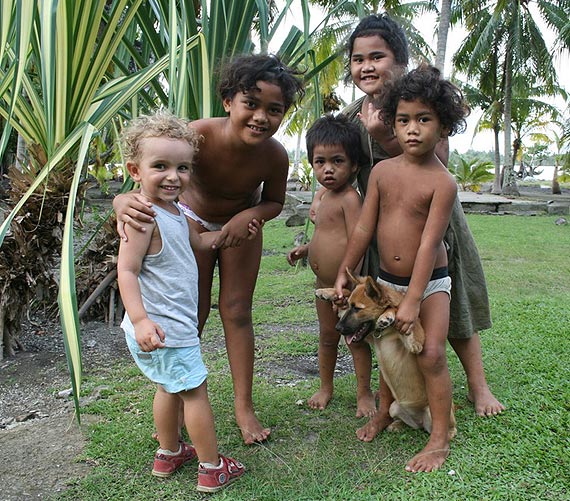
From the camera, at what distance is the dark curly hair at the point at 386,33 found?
2520mm

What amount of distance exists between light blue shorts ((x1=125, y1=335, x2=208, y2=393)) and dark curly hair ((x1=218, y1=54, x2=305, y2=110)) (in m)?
0.99

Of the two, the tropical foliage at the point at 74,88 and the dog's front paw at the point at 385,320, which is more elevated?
the tropical foliage at the point at 74,88

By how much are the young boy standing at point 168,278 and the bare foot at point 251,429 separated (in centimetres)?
34

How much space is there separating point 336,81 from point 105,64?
15226 millimetres

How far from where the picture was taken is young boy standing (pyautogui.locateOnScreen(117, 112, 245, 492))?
79.0 inches

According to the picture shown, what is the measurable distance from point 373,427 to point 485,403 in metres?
0.55

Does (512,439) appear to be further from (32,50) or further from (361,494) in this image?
(32,50)

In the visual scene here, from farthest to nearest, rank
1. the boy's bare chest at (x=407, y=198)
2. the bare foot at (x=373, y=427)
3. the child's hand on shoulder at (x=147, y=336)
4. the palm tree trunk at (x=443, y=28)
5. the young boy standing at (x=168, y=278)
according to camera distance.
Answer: the palm tree trunk at (x=443, y=28) → the bare foot at (x=373, y=427) → the boy's bare chest at (x=407, y=198) → the young boy standing at (x=168, y=278) → the child's hand on shoulder at (x=147, y=336)

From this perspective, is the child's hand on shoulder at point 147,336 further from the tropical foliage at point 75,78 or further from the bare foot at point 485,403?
the bare foot at point 485,403

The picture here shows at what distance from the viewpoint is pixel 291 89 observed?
2.29 meters

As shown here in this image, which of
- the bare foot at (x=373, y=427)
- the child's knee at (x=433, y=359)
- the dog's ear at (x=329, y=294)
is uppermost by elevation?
the dog's ear at (x=329, y=294)

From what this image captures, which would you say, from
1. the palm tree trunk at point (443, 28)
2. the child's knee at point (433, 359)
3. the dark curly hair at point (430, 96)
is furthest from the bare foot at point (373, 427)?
the palm tree trunk at point (443, 28)

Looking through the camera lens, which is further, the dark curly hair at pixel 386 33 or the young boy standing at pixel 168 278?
the dark curly hair at pixel 386 33

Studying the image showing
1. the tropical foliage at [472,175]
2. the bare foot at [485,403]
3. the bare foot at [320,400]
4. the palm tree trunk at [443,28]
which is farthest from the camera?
the tropical foliage at [472,175]
